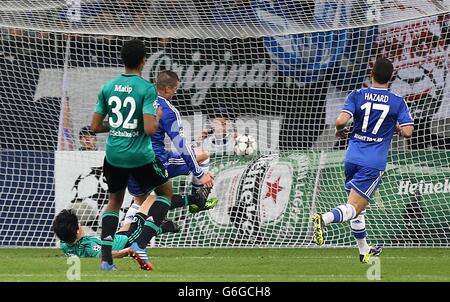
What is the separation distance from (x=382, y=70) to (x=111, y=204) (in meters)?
3.01

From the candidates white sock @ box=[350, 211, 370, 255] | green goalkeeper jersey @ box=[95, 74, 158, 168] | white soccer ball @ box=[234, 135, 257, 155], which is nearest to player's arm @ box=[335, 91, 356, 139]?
Answer: white sock @ box=[350, 211, 370, 255]

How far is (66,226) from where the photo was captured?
38.2 ft

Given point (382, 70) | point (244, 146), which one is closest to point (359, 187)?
point (382, 70)

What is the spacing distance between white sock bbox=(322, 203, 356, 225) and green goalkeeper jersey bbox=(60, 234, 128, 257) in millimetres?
2281

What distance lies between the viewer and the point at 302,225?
14.8 m

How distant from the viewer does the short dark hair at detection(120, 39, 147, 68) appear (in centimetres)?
978

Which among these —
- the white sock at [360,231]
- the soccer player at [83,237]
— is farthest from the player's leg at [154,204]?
the white sock at [360,231]

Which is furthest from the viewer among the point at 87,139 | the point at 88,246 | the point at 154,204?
the point at 87,139

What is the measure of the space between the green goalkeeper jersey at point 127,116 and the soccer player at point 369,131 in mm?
2134

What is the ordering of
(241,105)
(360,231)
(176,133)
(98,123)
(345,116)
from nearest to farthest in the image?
(98,123) < (345,116) < (176,133) < (360,231) < (241,105)

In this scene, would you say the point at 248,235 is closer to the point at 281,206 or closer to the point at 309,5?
the point at 281,206

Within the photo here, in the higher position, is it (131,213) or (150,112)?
(150,112)

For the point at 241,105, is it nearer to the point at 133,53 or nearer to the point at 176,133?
the point at 176,133

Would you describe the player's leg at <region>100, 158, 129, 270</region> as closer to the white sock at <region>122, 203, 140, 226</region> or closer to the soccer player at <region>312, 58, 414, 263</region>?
the soccer player at <region>312, 58, 414, 263</region>
